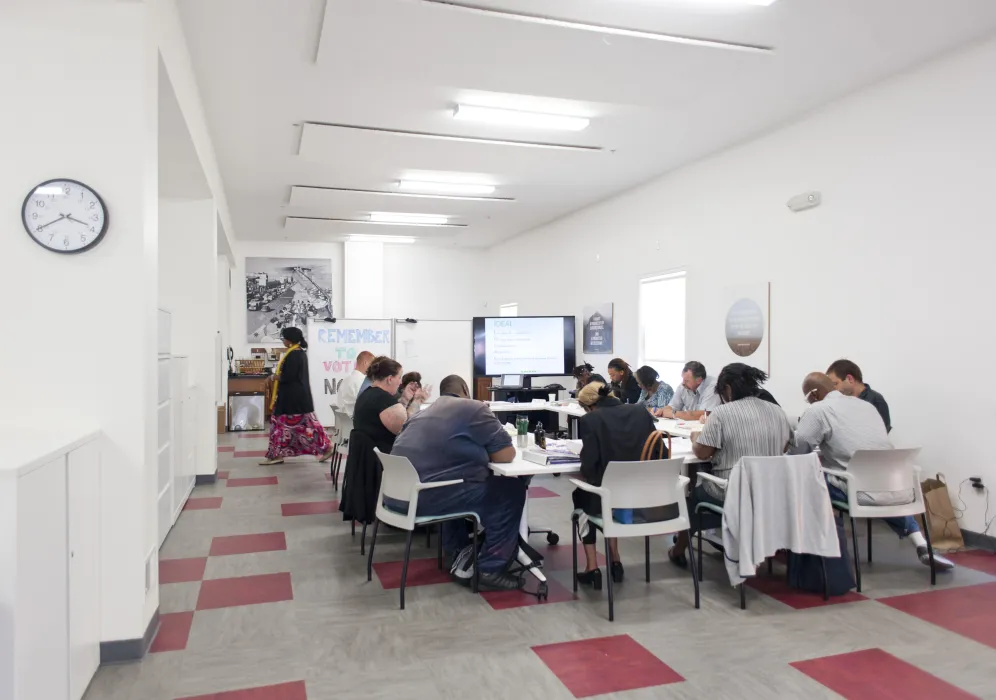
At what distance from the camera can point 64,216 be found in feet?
9.14

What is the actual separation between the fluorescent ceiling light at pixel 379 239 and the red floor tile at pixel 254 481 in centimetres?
590

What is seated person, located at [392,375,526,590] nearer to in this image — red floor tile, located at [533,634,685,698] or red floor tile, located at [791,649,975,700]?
red floor tile, located at [533,634,685,698]

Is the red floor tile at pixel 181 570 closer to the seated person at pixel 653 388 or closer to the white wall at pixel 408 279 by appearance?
the seated person at pixel 653 388

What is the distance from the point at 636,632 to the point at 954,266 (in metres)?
3.35

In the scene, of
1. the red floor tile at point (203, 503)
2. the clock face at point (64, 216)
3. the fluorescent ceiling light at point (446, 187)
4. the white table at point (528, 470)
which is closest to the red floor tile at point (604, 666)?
the white table at point (528, 470)

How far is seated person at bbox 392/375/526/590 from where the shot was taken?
3.72 m

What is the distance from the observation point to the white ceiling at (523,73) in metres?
3.97

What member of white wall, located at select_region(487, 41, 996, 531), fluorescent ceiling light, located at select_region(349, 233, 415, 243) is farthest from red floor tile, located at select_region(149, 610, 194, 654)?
fluorescent ceiling light, located at select_region(349, 233, 415, 243)

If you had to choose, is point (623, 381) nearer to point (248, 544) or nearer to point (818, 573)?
point (818, 573)

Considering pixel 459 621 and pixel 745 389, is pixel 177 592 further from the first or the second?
pixel 745 389

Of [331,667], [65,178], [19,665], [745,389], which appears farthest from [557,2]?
[19,665]

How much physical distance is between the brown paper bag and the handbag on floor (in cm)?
120

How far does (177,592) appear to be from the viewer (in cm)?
373

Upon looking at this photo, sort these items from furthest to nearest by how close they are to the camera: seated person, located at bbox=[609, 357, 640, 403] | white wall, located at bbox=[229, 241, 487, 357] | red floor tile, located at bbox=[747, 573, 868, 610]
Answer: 1. white wall, located at bbox=[229, 241, 487, 357]
2. seated person, located at bbox=[609, 357, 640, 403]
3. red floor tile, located at bbox=[747, 573, 868, 610]
